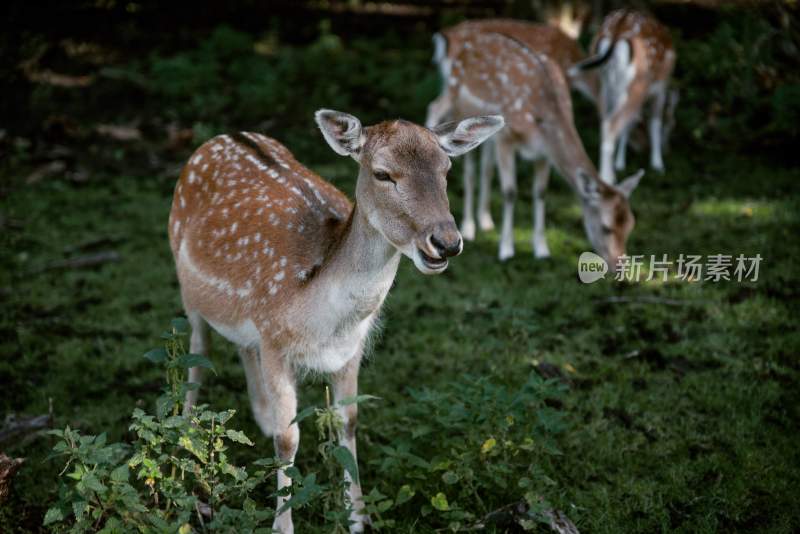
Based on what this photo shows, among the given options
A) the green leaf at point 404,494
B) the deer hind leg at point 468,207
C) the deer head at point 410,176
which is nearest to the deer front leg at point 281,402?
the green leaf at point 404,494

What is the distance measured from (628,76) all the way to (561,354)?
4.46 m

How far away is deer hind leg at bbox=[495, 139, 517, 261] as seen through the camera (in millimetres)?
7066

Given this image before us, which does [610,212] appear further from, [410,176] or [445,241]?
[445,241]

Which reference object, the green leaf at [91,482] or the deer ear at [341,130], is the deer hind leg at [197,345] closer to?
the deer ear at [341,130]

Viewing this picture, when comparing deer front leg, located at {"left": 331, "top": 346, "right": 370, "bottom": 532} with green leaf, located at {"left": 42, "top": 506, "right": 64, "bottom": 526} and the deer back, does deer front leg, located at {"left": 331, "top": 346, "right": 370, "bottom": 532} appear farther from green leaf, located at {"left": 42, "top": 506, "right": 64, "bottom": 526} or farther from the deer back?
green leaf, located at {"left": 42, "top": 506, "right": 64, "bottom": 526}

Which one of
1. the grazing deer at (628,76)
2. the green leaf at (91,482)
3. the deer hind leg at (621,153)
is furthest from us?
the deer hind leg at (621,153)

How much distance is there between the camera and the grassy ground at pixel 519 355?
12.7 feet

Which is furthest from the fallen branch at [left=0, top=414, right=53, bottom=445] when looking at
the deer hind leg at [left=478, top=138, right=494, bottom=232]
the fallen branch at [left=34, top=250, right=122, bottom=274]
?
the deer hind leg at [left=478, top=138, right=494, bottom=232]

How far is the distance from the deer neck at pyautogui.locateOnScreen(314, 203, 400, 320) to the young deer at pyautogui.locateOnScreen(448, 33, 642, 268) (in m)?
3.54

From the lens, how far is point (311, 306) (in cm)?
353

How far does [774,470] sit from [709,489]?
0.38m

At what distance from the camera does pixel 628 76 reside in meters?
8.70

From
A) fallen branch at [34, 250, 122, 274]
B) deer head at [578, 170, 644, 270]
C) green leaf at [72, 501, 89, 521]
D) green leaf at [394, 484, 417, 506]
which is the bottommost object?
fallen branch at [34, 250, 122, 274]

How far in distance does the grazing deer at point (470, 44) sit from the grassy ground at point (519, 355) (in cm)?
34
